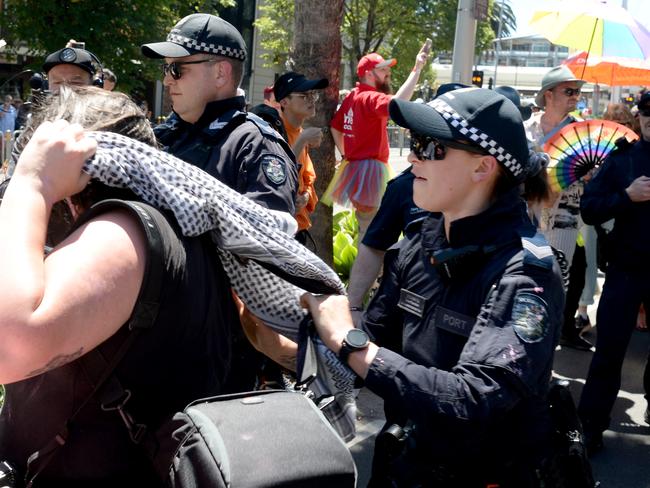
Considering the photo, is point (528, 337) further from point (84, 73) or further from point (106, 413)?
point (84, 73)

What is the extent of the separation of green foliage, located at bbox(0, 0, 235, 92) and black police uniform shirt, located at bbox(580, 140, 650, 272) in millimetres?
16034

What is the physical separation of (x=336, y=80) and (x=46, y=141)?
5422mm

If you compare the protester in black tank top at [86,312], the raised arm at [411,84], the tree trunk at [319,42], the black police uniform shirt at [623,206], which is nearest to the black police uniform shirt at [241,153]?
the protester in black tank top at [86,312]

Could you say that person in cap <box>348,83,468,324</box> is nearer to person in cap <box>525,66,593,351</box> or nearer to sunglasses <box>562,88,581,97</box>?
person in cap <box>525,66,593,351</box>

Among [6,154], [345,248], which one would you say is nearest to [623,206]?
[345,248]

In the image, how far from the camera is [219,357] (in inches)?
73.9

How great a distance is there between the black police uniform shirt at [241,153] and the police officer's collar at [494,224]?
135 cm

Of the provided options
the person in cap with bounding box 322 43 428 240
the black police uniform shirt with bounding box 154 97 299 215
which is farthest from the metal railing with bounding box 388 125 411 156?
the black police uniform shirt with bounding box 154 97 299 215

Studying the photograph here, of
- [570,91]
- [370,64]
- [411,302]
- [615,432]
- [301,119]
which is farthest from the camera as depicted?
[370,64]

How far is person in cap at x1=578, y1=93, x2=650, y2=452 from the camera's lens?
14.6 ft

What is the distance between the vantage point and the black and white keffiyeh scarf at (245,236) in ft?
5.68

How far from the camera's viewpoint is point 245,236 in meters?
1.84

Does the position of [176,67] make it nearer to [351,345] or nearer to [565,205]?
[351,345]

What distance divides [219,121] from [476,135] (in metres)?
1.79
